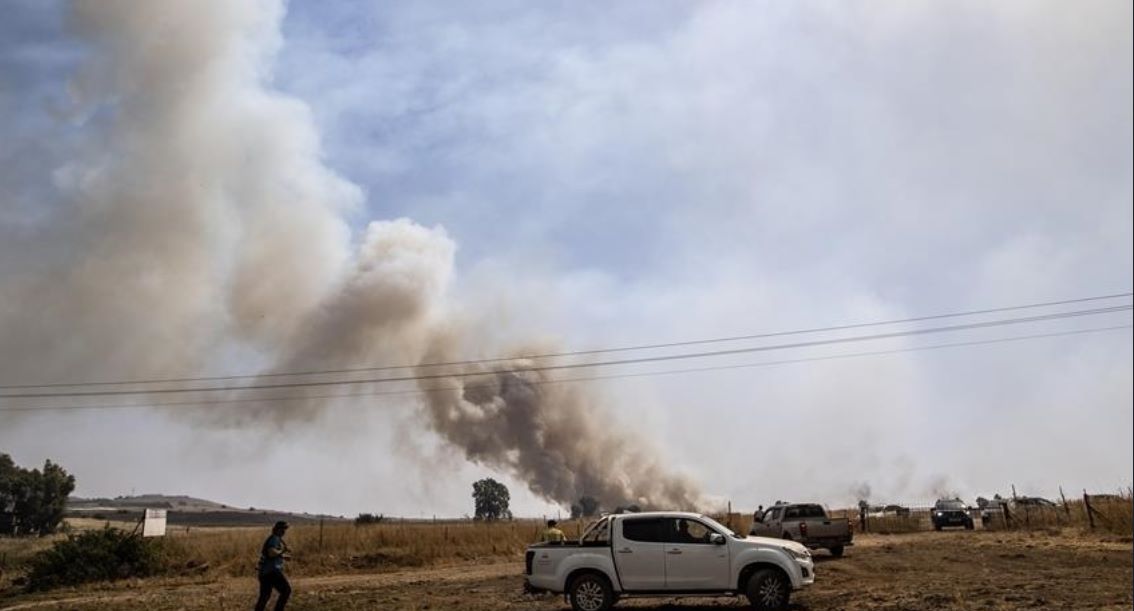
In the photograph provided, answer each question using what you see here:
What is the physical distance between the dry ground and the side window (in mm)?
1732

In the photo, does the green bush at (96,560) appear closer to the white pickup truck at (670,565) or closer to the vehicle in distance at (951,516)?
the white pickup truck at (670,565)

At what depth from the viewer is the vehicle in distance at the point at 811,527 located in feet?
84.6

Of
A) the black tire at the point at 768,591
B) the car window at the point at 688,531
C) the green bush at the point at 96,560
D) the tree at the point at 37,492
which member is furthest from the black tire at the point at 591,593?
the tree at the point at 37,492

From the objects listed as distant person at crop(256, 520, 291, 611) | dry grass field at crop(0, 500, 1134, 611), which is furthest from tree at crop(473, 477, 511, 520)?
distant person at crop(256, 520, 291, 611)

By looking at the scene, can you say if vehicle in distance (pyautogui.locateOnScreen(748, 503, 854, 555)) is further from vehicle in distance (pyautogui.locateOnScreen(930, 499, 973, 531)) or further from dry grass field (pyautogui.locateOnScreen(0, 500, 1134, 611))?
vehicle in distance (pyautogui.locateOnScreen(930, 499, 973, 531))

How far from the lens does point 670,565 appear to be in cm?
1305

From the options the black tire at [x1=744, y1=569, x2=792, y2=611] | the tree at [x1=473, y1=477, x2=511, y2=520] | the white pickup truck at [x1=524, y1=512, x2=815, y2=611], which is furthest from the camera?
the tree at [x1=473, y1=477, x2=511, y2=520]

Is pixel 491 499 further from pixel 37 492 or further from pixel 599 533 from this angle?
pixel 599 533

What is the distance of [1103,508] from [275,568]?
30.9 meters

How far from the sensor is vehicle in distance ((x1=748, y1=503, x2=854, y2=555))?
25.8 metres

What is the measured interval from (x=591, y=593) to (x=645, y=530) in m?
1.43

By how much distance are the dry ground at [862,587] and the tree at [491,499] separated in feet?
257

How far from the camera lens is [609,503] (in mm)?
95250

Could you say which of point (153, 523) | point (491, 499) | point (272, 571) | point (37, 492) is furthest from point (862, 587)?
point (491, 499)
